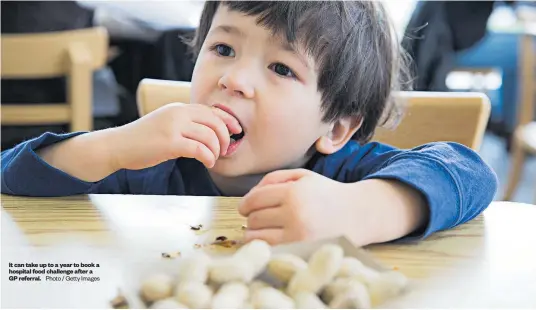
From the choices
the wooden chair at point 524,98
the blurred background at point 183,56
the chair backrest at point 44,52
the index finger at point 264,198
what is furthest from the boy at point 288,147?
the wooden chair at point 524,98

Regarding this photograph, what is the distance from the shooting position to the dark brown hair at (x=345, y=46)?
562 mm

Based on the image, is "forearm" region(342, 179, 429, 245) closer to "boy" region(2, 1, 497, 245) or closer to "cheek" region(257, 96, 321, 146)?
"boy" region(2, 1, 497, 245)

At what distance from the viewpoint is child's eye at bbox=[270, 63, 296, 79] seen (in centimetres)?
54

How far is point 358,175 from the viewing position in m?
0.60

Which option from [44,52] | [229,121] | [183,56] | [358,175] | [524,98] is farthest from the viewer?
[524,98]

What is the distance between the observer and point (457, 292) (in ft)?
1.01

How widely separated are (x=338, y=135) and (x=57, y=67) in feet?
1.93

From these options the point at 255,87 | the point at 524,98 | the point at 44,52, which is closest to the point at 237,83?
the point at 255,87

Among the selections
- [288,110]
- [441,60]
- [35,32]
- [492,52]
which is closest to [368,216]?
[288,110]

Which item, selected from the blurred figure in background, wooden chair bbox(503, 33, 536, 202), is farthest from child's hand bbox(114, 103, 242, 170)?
wooden chair bbox(503, 33, 536, 202)

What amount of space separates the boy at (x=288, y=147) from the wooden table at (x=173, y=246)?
0.07 ft

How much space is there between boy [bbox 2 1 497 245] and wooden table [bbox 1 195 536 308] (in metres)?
0.02

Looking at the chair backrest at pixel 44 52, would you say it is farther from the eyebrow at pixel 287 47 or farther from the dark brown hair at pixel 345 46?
the eyebrow at pixel 287 47

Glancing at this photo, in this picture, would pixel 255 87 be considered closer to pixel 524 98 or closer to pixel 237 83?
pixel 237 83
